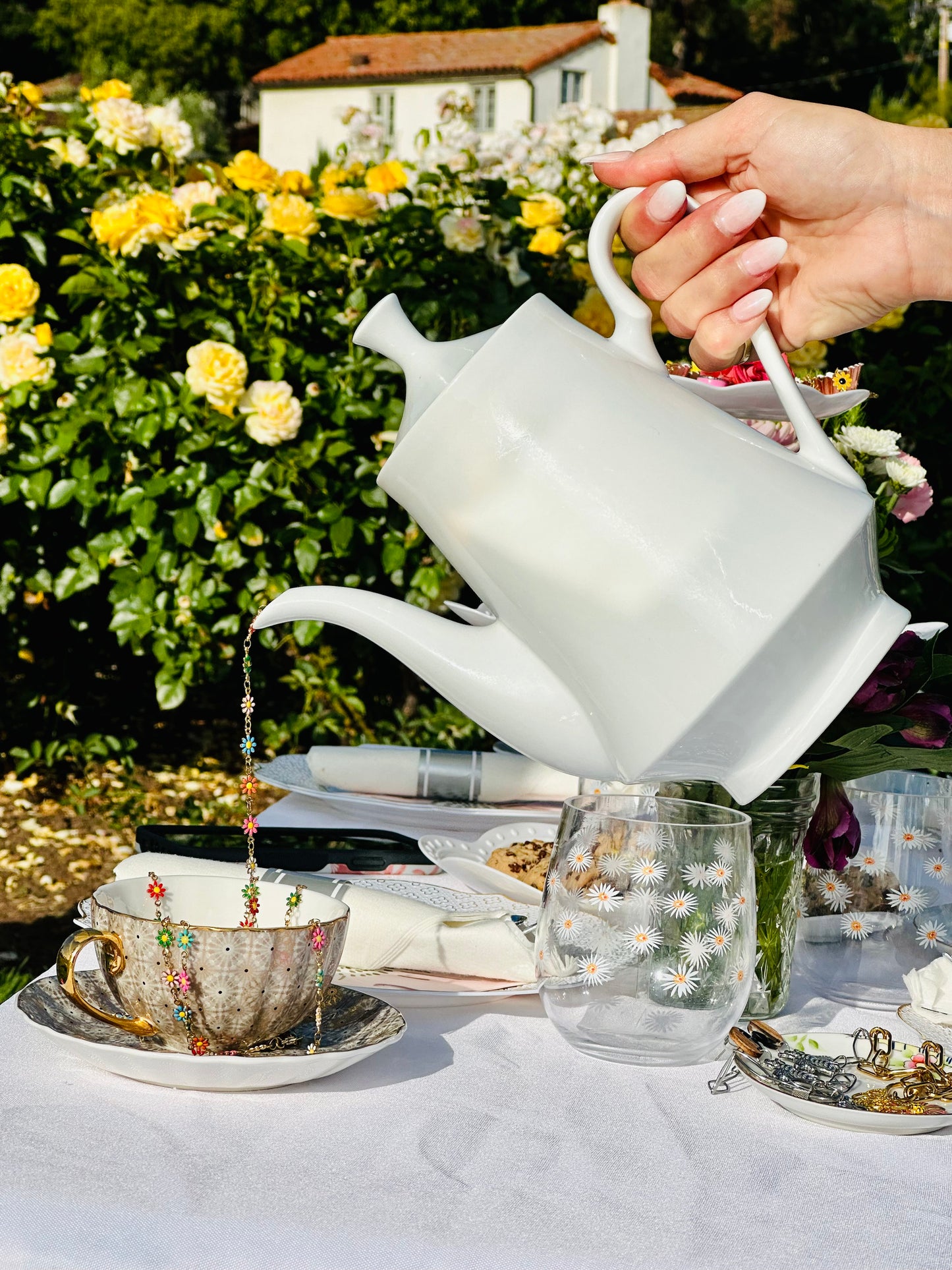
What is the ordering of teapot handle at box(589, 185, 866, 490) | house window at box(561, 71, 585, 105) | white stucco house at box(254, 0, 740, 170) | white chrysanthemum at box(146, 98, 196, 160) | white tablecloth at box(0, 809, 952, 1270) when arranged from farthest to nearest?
house window at box(561, 71, 585, 105) < white stucco house at box(254, 0, 740, 170) < white chrysanthemum at box(146, 98, 196, 160) < teapot handle at box(589, 185, 866, 490) < white tablecloth at box(0, 809, 952, 1270)

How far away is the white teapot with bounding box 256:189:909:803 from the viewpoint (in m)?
0.73

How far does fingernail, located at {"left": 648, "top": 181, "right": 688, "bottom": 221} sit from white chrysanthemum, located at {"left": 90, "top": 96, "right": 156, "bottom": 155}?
2.46 meters

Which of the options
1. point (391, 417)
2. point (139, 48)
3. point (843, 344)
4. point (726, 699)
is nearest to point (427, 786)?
point (726, 699)

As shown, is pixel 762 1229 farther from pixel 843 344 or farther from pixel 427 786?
pixel 843 344

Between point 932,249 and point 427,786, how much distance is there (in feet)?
2.83

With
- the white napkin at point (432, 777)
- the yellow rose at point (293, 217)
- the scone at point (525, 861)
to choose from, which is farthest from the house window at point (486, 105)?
the scone at point (525, 861)

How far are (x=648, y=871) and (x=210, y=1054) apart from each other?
0.32 meters

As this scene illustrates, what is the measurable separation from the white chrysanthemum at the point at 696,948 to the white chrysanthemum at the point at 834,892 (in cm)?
25

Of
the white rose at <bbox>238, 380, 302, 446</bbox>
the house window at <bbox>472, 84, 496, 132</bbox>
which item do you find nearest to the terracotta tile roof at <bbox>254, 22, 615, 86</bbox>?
the house window at <bbox>472, 84, 496, 132</bbox>

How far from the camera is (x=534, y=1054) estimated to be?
37.4 inches

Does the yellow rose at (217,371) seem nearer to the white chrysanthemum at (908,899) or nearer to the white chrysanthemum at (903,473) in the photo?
the white chrysanthemum at (903,473)

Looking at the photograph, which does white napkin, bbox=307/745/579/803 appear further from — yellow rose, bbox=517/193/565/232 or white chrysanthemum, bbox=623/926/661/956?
yellow rose, bbox=517/193/565/232

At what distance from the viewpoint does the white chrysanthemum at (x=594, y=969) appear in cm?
93

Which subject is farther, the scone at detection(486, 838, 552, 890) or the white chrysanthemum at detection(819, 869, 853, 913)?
the scone at detection(486, 838, 552, 890)
